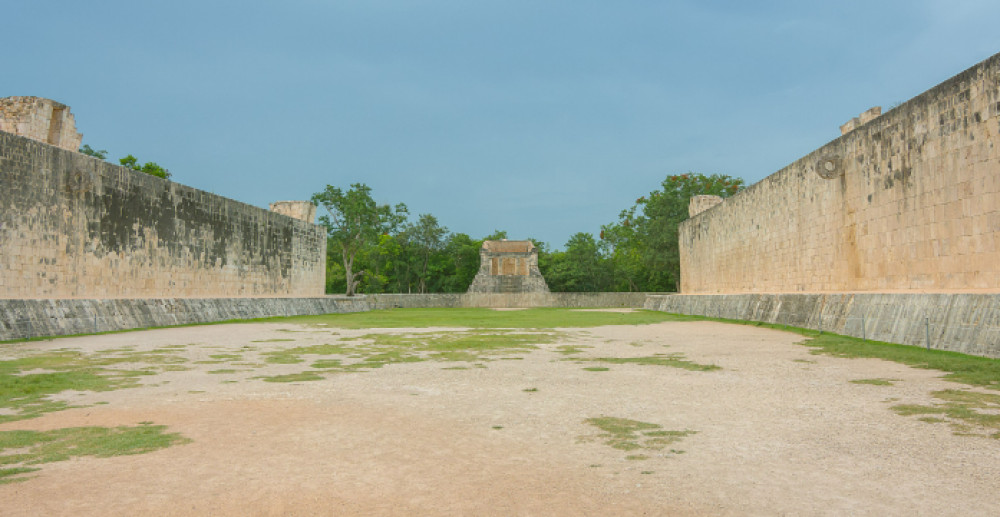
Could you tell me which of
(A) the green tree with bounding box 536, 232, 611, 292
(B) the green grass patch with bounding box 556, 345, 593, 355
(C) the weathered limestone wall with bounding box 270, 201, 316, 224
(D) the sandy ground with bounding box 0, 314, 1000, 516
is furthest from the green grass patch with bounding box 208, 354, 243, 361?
(A) the green tree with bounding box 536, 232, 611, 292

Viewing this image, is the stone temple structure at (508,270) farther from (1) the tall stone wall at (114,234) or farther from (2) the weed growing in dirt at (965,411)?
(2) the weed growing in dirt at (965,411)

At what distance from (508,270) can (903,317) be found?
34.1m

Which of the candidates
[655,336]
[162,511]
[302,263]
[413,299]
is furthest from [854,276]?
[413,299]

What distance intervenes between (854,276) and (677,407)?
364 inches

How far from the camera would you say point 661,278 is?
1756 inches

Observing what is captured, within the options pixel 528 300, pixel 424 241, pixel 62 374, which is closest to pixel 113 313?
pixel 62 374

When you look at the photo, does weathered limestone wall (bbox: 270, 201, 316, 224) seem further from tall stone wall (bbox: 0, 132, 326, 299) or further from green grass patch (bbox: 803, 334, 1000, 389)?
green grass patch (bbox: 803, 334, 1000, 389)

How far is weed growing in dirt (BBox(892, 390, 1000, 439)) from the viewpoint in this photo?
3297 mm

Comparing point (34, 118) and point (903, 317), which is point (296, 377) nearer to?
point (903, 317)

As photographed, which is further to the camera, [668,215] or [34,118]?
[668,215]

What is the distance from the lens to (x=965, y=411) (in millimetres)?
3721

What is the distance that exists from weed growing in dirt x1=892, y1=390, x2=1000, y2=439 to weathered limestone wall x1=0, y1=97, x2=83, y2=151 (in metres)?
15.0

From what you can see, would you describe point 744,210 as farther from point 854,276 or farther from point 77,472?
point 77,472

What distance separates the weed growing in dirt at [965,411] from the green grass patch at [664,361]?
6.88 ft
